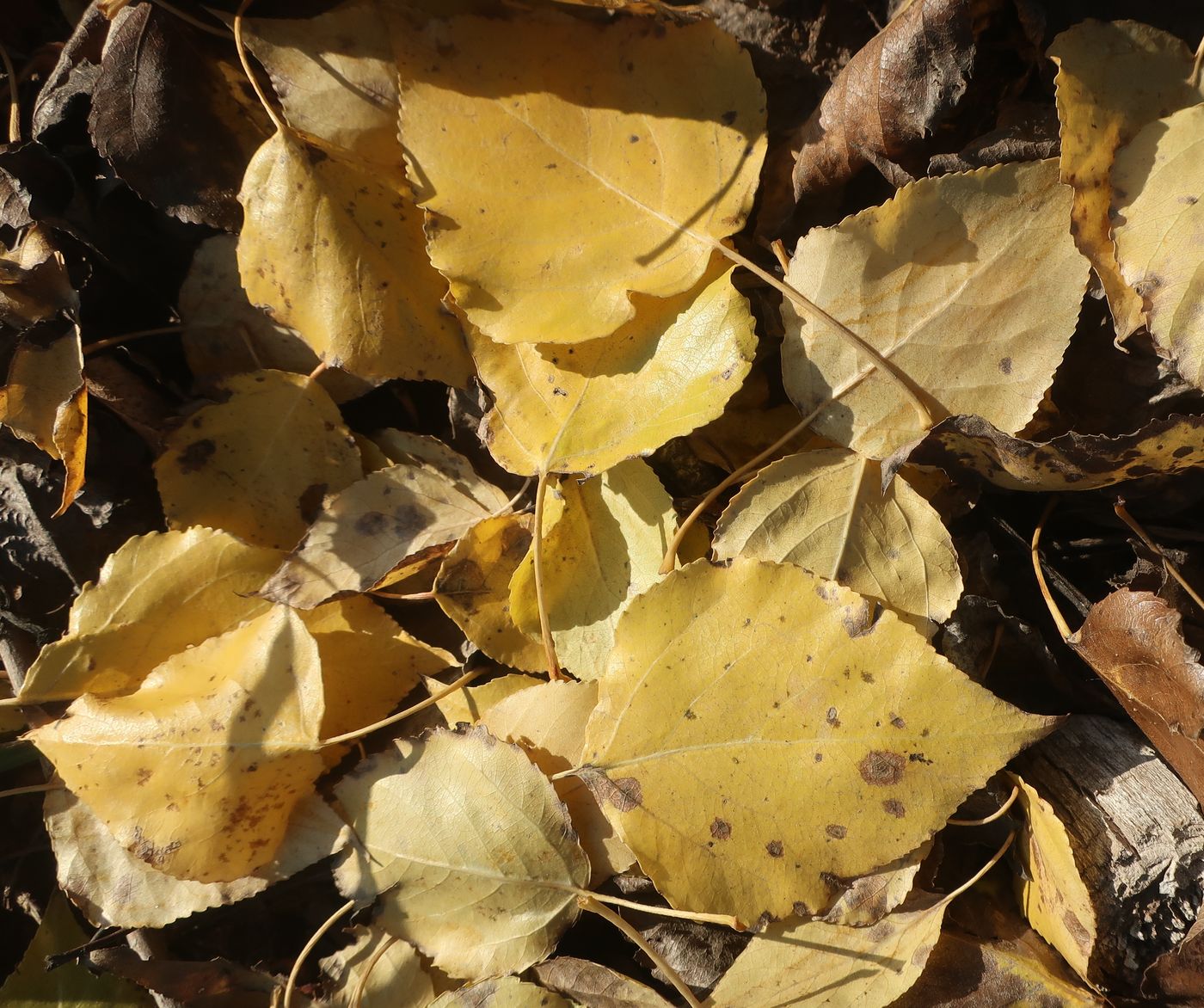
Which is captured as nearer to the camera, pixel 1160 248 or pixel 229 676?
pixel 1160 248

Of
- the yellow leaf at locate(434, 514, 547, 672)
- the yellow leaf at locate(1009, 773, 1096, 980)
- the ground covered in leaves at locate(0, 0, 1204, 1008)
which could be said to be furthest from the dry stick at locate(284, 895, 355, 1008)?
the yellow leaf at locate(1009, 773, 1096, 980)

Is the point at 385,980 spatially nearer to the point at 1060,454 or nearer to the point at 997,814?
the point at 997,814

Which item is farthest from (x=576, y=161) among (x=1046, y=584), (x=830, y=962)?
(x=830, y=962)

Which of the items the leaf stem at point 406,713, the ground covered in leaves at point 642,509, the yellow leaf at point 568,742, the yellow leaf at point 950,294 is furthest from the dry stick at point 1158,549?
the leaf stem at point 406,713

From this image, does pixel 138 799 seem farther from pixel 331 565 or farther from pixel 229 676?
pixel 331 565

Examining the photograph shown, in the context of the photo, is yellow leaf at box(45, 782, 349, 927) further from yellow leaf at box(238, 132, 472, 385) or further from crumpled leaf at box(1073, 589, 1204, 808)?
crumpled leaf at box(1073, 589, 1204, 808)

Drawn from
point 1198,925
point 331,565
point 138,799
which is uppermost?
point 331,565

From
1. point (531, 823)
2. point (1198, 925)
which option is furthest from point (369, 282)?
point (1198, 925)
